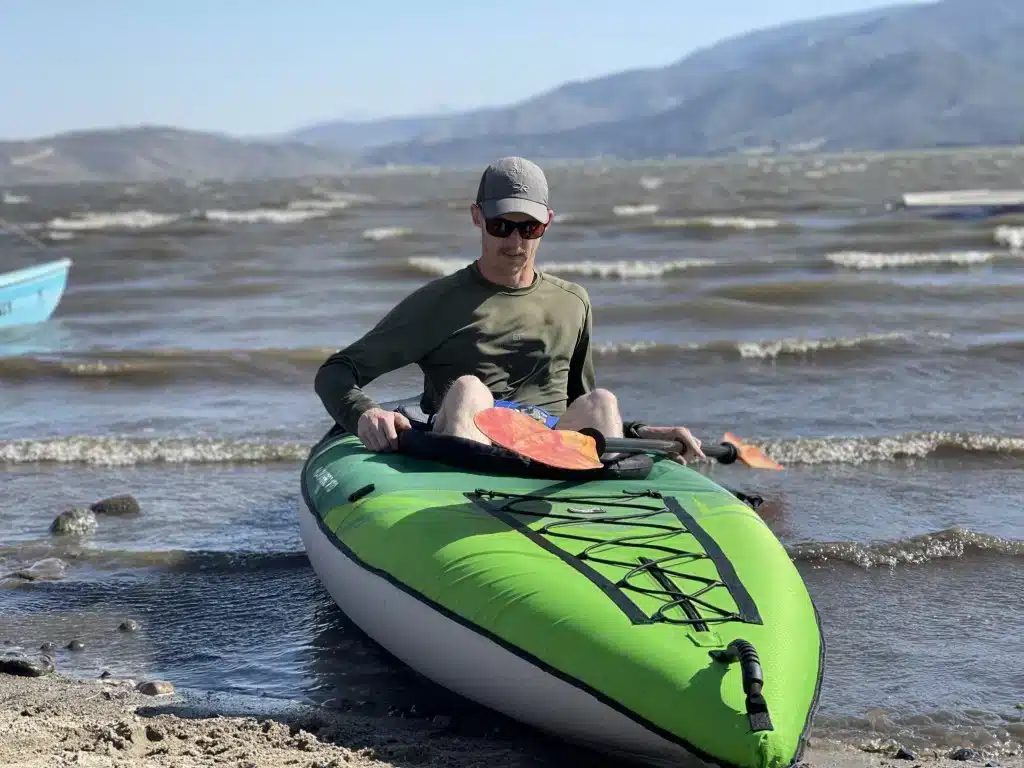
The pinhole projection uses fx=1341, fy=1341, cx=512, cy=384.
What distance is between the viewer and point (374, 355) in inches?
208

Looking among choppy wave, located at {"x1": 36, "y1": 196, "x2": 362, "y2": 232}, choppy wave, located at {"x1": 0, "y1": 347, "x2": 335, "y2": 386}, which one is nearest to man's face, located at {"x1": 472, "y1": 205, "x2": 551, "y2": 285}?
choppy wave, located at {"x1": 0, "y1": 347, "x2": 335, "y2": 386}

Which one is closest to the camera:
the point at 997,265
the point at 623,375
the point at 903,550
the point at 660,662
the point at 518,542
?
the point at 660,662

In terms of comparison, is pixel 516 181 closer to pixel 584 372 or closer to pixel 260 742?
pixel 584 372

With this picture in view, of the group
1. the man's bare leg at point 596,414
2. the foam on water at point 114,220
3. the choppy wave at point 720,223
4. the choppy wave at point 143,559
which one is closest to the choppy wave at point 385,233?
the choppy wave at point 720,223

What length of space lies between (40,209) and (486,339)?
181 feet

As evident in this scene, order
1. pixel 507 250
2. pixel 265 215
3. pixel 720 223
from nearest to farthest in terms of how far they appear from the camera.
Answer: pixel 507 250 → pixel 720 223 → pixel 265 215

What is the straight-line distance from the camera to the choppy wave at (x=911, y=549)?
20.3 ft

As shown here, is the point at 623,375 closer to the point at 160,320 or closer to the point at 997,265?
the point at 160,320

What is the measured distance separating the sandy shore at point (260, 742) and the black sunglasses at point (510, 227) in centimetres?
187

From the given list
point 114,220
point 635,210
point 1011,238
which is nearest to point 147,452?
point 1011,238

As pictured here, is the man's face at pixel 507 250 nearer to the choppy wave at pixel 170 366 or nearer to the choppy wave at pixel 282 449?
the choppy wave at pixel 282 449

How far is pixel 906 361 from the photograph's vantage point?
1180 centimetres

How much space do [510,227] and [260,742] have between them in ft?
6.93

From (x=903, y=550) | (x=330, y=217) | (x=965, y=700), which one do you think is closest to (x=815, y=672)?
(x=965, y=700)
